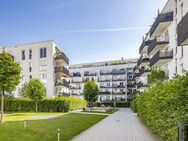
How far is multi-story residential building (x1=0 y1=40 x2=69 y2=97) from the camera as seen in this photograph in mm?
49938

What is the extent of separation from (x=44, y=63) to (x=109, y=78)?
41.1 metres

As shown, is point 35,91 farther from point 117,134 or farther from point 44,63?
point 117,134

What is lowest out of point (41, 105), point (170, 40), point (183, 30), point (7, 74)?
point (41, 105)

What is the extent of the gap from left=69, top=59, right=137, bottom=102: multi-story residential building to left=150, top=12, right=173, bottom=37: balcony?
48.7 m

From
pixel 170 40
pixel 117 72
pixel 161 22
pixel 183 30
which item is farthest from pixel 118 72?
pixel 183 30

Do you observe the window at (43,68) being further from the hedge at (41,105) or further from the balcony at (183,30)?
the balcony at (183,30)

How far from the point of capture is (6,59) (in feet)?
59.7

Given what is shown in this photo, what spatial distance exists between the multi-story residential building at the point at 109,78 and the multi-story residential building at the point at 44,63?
1420 inches

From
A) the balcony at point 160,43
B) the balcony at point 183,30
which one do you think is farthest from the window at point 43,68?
the balcony at point 183,30

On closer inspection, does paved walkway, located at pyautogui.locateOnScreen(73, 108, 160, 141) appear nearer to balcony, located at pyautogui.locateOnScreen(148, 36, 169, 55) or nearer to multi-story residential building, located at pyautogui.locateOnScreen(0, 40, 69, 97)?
balcony, located at pyautogui.locateOnScreen(148, 36, 169, 55)

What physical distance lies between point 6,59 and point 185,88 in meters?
14.3

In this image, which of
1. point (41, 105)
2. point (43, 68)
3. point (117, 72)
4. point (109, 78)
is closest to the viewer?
point (41, 105)

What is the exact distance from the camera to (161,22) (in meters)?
30.3

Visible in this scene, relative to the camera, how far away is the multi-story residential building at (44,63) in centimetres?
4994
